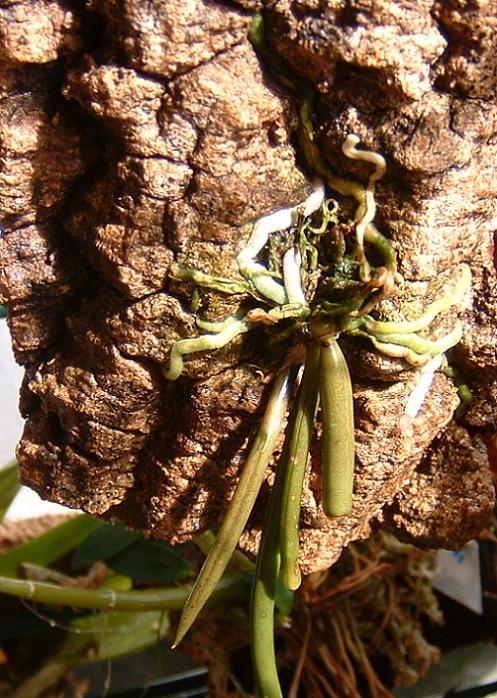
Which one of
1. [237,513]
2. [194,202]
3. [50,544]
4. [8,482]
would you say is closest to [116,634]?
[50,544]

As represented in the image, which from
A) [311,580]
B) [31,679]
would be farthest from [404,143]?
[31,679]

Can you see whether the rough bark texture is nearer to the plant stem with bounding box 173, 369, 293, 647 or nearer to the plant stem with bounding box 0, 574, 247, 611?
the plant stem with bounding box 173, 369, 293, 647

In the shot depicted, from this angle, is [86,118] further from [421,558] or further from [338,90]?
[421,558]

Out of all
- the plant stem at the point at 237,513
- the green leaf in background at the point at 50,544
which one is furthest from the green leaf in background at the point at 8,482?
the plant stem at the point at 237,513

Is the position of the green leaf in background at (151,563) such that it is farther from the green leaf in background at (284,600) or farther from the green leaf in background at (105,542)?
the green leaf in background at (284,600)

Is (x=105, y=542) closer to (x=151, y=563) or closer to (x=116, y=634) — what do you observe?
(x=151, y=563)
